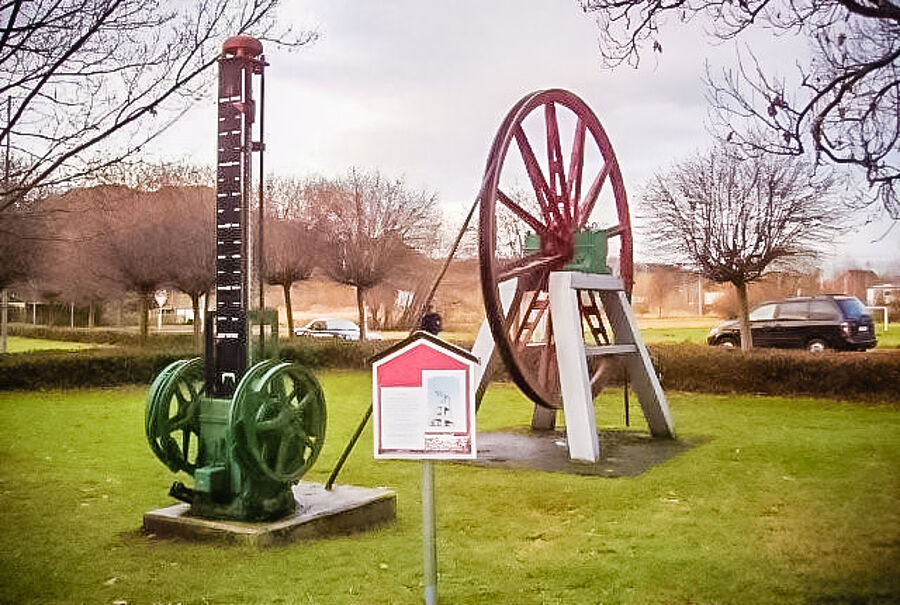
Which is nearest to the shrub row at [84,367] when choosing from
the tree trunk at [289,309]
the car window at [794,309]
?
the tree trunk at [289,309]

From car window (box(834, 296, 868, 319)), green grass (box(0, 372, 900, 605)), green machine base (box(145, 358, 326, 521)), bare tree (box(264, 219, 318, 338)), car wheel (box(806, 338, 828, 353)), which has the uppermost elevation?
bare tree (box(264, 219, 318, 338))

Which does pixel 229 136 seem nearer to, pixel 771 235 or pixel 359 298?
pixel 359 298

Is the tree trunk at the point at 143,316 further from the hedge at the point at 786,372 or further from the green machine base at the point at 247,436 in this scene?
the hedge at the point at 786,372

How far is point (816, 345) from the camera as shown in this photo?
13.6 ft

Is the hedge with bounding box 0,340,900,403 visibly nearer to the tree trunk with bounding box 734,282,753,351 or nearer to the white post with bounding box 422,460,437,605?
the tree trunk with bounding box 734,282,753,351

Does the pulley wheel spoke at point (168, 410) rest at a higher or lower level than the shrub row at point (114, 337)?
lower

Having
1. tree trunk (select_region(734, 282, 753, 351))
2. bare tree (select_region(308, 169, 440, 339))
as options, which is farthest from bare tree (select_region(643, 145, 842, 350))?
bare tree (select_region(308, 169, 440, 339))

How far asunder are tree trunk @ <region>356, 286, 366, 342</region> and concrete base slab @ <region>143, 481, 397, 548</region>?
995 millimetres

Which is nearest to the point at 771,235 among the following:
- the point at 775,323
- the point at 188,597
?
the point at 775,323

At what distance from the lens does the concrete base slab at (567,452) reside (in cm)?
508

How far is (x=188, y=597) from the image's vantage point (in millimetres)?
3014

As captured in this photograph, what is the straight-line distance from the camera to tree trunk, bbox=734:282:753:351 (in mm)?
4355

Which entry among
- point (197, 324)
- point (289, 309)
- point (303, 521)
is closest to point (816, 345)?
point (303, 521)

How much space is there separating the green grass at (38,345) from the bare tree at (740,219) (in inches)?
137
